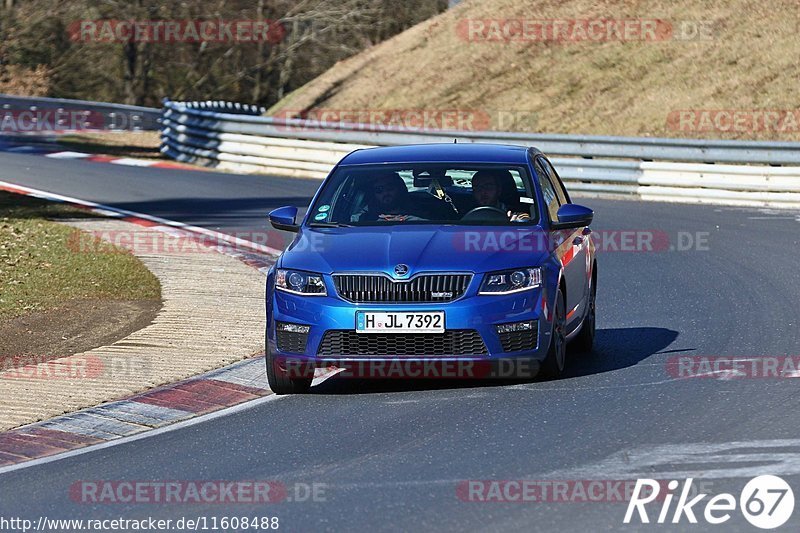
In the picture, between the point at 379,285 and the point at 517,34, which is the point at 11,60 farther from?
the point at 379,285

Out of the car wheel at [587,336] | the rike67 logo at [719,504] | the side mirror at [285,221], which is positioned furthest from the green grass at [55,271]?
the rike67 logo at [719,504]

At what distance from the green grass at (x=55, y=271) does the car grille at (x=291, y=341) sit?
165 inches

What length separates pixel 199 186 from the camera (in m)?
24.7

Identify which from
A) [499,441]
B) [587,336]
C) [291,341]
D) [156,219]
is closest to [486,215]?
[587,336]

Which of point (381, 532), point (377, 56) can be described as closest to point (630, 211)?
point (381, 532)

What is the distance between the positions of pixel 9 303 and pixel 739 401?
23.4 ft

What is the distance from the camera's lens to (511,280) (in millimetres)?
9133

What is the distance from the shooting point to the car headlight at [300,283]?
30.1 feet

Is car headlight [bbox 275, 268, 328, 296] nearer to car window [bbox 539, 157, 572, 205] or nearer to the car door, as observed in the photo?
the car door

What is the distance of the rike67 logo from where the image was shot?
6.13 m

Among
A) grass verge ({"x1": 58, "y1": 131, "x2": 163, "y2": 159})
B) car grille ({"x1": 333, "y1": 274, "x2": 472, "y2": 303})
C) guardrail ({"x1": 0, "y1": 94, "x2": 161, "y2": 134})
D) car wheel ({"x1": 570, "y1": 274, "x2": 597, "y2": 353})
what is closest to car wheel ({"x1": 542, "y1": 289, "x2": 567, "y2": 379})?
car grille ({"x1": 333, "y1": 274, "x2": 472, "y2": 303})

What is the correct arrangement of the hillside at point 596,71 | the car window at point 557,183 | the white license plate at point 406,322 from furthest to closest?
the hillside at point 596,71, the car window at point 557,183, the white license plate at point 406,322

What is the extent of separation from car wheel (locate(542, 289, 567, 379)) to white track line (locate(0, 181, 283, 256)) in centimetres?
746

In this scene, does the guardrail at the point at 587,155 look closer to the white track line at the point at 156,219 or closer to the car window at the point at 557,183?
the white track line at the point at 156,219
